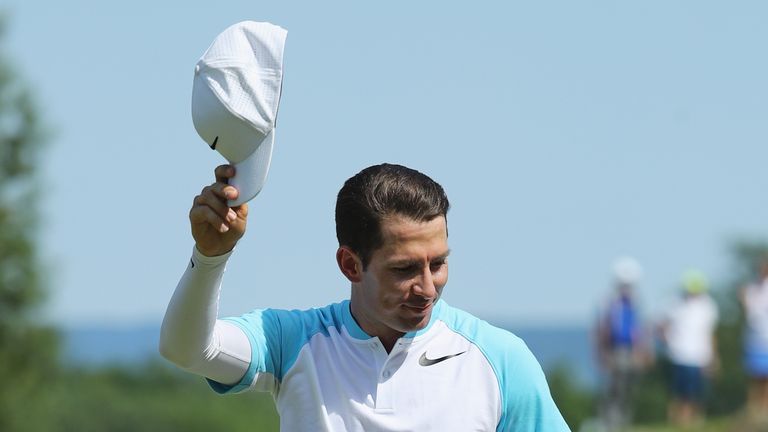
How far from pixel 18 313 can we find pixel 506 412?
38.5 metres

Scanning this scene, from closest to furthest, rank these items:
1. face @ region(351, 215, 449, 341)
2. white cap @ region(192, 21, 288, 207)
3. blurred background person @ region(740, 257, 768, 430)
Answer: white cap @ region(192, 21, 288, 207) → face @ region(351, 215, 449, 341) → blurred background person @ region(740, 257, 768, 430)

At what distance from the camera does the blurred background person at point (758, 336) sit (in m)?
17.1

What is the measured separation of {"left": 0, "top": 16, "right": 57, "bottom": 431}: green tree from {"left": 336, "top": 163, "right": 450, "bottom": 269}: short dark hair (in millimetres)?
37373

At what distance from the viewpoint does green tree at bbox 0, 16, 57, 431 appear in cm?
4141

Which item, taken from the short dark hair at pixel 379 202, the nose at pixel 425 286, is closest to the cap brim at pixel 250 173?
the short dark hair at pixel 379 202

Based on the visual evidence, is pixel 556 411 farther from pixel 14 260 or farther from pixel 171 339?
pixel 14 260

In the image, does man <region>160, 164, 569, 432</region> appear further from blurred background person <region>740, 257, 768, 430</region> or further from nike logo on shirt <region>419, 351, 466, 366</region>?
blurred background person <region>740, 257, 768, 430</region>

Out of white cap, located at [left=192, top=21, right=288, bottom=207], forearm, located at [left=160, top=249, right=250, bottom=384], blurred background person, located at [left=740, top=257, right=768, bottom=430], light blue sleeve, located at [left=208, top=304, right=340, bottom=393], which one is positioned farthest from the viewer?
blurred background person, located at [left=740, top=257, right=768, bottom=430]

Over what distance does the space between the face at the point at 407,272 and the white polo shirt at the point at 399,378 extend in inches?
5.8

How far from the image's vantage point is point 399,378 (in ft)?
16.0

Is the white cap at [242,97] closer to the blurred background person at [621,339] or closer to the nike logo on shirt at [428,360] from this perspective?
the nike logo on shirt at [428,360]

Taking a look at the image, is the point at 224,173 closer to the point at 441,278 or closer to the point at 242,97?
the point at 242,97

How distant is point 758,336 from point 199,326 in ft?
44.4

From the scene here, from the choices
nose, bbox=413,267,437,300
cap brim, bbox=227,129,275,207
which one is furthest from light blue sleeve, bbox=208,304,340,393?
cap brim, bbox=227,129,275,207
